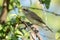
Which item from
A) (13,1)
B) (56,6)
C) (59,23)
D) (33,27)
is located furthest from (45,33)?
(56,6)

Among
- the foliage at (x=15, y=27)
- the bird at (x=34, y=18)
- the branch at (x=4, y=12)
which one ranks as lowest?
the bird at (x=34, y=18)

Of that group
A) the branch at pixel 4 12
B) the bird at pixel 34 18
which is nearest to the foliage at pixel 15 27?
the branch at pixel 4 12

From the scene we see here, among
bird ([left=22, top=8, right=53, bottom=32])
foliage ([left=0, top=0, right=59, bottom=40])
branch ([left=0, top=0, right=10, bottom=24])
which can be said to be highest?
branch ([left=0, top=0, right=10, bottom=24])

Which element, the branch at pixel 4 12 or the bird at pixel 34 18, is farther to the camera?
the bird at pixel 34 18

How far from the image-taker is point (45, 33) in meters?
1.51

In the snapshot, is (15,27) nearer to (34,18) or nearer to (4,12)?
(4,12)

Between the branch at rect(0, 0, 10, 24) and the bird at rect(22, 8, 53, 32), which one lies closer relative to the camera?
the branch at rect(0, 0, 10, 24)

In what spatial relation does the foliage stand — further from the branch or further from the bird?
the bird

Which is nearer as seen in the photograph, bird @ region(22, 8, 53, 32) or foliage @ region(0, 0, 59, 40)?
foliage @ region(0, 0, 59, 40)

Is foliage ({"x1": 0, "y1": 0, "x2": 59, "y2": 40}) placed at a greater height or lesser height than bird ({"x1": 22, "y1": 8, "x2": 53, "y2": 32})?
greater

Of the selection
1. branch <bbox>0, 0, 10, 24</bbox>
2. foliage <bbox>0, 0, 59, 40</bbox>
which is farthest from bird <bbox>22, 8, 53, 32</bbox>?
branch <bbox>0, 0, 10, 24</bbox>

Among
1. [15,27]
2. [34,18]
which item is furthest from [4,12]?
[34,18]

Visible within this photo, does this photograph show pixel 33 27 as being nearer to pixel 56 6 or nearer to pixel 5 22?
pixel 5 22

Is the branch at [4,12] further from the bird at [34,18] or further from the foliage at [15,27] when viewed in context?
the bird at [34,18]
